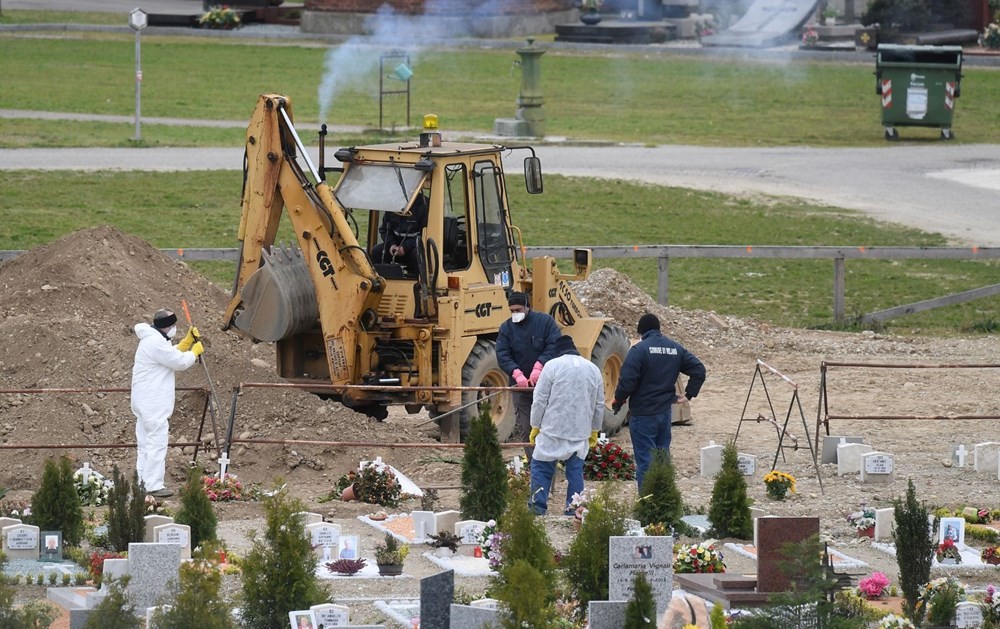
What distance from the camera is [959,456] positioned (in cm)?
1886

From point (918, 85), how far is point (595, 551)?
30.9 meters

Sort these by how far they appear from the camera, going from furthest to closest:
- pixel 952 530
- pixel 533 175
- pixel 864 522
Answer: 1. pixel 533 175
2. pixel 864 522
3. pixel 952 530

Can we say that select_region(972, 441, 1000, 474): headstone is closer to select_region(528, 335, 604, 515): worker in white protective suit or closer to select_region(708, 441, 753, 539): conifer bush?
select_region(708, 441, 753, 539): conifer bush

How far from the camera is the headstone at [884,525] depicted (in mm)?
15656

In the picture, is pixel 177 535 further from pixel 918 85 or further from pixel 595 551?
pixel 918 85

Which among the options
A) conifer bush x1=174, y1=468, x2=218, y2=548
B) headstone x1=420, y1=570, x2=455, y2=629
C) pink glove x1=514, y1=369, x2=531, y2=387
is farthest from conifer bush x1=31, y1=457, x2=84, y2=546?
pink glove x1=514, y1=369, x2=531, y2=387

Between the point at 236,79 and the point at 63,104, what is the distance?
6019 mm

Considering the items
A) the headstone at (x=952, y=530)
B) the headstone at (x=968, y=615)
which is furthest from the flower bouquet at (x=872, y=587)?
the headstone at (x=952, y=530)

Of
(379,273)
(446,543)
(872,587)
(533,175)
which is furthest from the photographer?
(533,175)

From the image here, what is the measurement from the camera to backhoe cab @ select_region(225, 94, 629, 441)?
60.1ft

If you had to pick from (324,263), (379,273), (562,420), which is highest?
(324,263)

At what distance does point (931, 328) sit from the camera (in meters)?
26.6

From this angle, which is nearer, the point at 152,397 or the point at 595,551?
the point at 595,551

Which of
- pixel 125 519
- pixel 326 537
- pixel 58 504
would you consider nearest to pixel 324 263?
pixel 326 537
